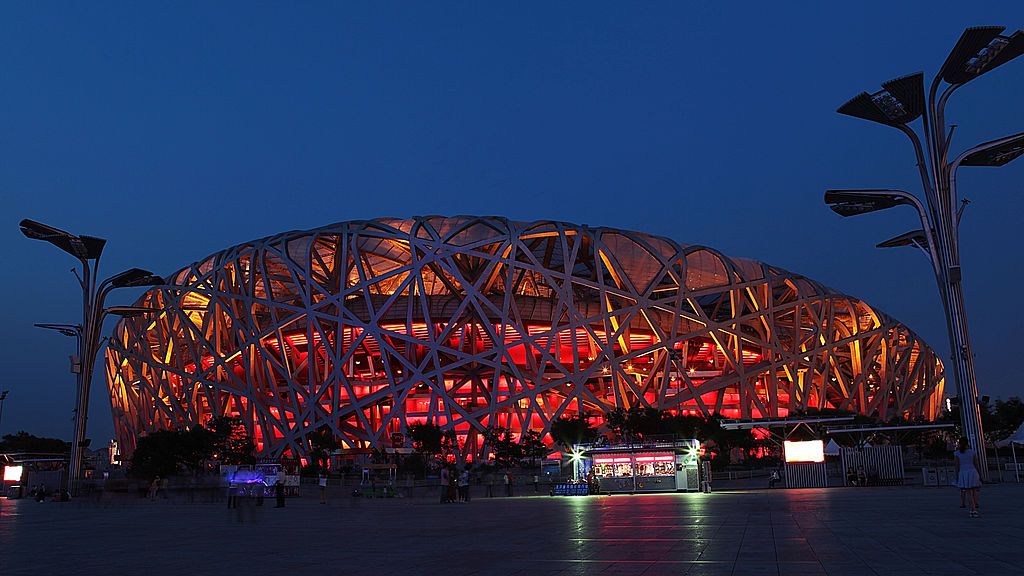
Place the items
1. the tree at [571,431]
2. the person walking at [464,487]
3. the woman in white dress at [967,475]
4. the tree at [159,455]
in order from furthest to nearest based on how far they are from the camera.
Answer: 1. the tree at [571,431]
2. the tree at [159,455]
3. the person walking at [464,487]
4. the woman in white dress at [967,475]

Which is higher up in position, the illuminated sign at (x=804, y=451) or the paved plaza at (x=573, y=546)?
the illuminated sign at (x=804, y=451)

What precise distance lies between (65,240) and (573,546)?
3128 centimetres

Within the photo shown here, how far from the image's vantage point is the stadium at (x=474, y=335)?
187 ft

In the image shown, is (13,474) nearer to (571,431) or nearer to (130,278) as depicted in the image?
(130,278)

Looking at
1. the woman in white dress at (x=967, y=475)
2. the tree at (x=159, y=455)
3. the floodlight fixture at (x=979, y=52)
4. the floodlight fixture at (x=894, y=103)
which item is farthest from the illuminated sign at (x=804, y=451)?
the tree at (x=159, y=455)

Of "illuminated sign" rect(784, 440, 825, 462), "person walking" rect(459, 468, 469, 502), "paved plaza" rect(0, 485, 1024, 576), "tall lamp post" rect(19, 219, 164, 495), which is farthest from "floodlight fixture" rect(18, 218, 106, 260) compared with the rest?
"illuminated sign" rect(784, 440, 825, 462)

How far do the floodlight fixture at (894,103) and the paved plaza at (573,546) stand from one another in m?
10.5

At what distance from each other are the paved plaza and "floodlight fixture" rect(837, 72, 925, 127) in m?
10.5

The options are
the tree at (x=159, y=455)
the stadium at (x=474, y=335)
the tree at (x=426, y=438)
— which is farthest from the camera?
the stadium at (x=474, y=335)

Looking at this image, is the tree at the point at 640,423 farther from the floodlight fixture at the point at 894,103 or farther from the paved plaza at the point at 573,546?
the paved plaza at the point at 573,546

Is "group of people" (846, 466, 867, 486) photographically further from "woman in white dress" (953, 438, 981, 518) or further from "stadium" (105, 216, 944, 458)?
"stadium" (105, 216, 944, 458)

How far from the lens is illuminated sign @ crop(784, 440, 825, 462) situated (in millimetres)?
30562

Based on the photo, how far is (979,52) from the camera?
19766 millimetres

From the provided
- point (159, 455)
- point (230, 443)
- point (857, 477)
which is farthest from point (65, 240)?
point (857, 477)
